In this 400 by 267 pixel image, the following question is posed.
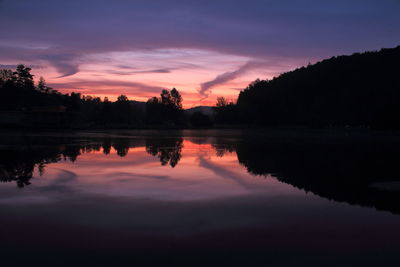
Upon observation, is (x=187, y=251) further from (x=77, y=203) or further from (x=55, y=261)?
(x=77, y=203)

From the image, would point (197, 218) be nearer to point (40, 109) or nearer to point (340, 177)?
point (340, 177)

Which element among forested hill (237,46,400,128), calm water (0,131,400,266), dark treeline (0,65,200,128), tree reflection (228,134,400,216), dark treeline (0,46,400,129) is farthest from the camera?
forested hill (237,46,400,128)

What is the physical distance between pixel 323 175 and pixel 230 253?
41.2ft

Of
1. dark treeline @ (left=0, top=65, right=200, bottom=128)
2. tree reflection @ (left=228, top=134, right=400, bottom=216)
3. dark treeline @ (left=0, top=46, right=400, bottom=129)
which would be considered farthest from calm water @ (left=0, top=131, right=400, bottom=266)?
dark treeline @ (left=0, top=46, right=400, bottom=129)

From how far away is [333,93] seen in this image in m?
150

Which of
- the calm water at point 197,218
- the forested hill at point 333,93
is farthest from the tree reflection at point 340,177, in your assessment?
the forested hill at point 333,93

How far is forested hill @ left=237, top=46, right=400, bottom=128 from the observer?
12600cm

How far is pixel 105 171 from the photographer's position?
19297 mm

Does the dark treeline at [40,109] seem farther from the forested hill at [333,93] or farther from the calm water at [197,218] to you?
the calm water at [197,218]

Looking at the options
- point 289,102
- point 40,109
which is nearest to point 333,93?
point 289,102

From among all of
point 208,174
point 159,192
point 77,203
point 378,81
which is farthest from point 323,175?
point 378,81

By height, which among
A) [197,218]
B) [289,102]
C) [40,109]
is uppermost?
[289,102]

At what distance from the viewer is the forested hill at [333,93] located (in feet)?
413

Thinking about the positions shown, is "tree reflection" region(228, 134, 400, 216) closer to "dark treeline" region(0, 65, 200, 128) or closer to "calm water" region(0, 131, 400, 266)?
"calm water" region(0, 131, 400, 266)
